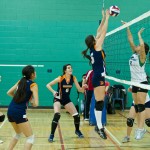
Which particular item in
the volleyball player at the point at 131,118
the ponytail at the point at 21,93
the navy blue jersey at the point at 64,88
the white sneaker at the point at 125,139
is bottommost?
the white sneaker at the point at 125,139

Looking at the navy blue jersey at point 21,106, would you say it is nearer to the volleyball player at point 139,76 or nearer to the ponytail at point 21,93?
the ponytail at point 21,93

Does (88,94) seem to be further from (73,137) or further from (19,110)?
(19,110)

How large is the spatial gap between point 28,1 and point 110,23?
3.26 m

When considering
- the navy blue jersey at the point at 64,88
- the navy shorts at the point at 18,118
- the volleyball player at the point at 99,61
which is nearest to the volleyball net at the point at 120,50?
the navy blue jersey at the point at 64,88

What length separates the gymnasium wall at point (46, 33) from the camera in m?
13.2

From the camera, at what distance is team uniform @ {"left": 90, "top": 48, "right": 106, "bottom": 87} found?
658cm

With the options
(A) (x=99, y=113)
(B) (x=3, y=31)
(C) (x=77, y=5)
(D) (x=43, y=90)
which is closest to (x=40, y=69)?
(D) (x=43, y=90)

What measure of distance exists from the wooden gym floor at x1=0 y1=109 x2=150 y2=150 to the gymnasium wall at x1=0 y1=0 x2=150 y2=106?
88.3 inches

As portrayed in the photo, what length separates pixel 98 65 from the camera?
21.9ft

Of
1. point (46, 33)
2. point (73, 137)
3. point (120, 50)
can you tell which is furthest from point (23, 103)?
point (46, 33)

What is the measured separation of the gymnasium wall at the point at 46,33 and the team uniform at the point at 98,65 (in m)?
6.66

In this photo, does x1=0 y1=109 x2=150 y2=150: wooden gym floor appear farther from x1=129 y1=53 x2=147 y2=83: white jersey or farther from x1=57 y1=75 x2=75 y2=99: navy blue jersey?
x1=129 y1=53 x2=147 y2=83: white jersey

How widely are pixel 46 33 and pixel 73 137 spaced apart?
5.94 m

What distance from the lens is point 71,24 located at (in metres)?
13.5
